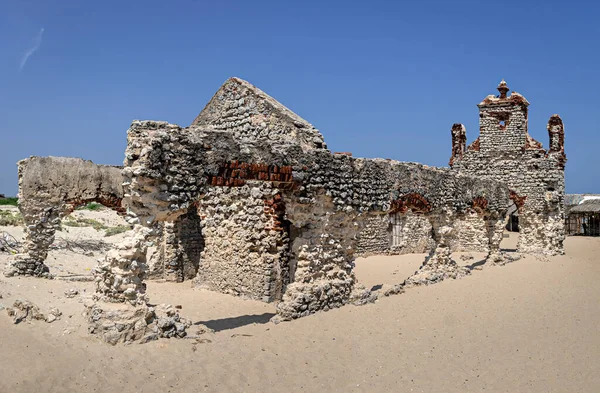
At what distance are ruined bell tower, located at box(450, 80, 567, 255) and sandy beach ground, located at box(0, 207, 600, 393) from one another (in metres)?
7.78

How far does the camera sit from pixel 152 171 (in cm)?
635

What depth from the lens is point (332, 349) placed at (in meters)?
6.88

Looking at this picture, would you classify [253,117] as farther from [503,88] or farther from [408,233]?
[503,88]

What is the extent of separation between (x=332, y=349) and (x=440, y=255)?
22.2 feet

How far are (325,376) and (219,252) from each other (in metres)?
5.35

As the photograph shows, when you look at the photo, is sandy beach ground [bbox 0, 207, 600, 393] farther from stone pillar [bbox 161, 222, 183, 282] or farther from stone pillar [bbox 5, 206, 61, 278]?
stone pillar [bbox 161, 222, 183, 282]

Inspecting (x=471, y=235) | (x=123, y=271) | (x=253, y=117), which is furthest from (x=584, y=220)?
(x=123, y=271)

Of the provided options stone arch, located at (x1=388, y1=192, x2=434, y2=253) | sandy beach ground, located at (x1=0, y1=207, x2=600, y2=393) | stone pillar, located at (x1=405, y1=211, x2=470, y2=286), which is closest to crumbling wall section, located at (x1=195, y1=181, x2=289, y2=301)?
sandy beach ground, located at (x1=0, y1=207, x2=600, y2=393)

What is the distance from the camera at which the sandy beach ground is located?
18.4 ft

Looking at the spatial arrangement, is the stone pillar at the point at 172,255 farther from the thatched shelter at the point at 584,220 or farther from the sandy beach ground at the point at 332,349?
the thatched shelter at the point at 584,220

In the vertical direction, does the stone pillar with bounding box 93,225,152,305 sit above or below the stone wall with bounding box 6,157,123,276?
below

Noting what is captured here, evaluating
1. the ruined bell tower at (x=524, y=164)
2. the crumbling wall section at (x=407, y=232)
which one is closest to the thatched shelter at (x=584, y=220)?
the ruined bell tower at (x=524, y=164)

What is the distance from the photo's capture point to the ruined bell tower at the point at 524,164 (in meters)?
17.8

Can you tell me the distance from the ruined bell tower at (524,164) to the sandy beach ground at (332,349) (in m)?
7.78
